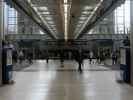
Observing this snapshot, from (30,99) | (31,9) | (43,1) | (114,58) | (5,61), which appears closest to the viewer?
(30,99)

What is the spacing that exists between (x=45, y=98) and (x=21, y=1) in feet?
48.2

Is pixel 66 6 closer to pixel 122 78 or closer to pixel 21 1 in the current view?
pixel 21 1

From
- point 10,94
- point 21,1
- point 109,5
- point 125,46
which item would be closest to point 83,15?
point 109,5

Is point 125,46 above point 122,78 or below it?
above

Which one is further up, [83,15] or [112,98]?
[83,15]

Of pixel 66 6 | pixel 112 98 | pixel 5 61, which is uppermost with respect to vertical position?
pixel 66 6

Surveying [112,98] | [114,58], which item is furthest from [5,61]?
[114,58]

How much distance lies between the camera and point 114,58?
42344 mm

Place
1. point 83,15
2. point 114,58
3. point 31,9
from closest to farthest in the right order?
point 31,9 → point 83,15 → point 114,58

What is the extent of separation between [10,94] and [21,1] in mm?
13484

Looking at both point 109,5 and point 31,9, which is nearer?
point 109,5

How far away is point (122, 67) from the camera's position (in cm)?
1788

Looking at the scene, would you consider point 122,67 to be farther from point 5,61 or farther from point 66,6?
point 66,6

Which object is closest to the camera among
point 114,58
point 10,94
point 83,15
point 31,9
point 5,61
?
point 10,94
